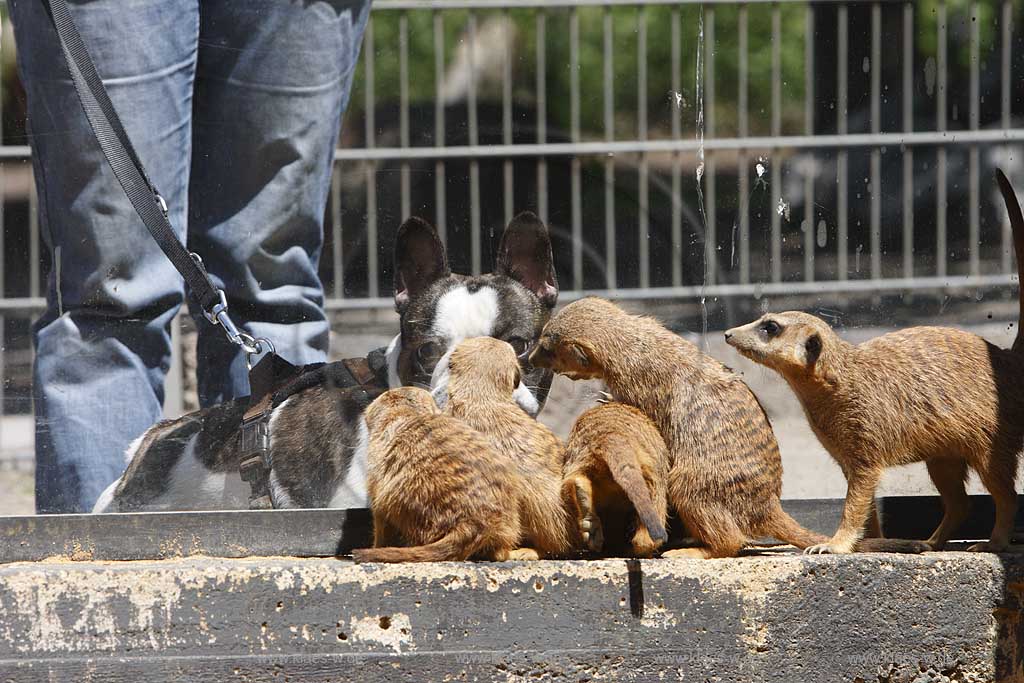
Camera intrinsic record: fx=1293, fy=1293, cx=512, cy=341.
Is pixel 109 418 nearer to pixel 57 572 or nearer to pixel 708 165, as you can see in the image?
pixel 57 572

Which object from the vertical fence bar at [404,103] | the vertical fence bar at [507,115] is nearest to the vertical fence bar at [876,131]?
the vertical fence bar at [507,115]

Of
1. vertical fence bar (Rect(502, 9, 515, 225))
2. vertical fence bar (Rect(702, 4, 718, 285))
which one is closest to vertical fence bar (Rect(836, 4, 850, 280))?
vertical fence bar (Rect(702, 4, 718, 285))

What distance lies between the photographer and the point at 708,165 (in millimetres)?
4117

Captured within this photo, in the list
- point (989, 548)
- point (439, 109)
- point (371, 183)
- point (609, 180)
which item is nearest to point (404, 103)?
point (439, 109)

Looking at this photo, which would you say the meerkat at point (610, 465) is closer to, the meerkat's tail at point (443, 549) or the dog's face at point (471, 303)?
the meerkat's tail at point (443, 549)

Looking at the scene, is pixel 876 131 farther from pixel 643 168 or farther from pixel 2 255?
pixel 2 255

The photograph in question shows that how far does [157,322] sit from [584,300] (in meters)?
1.38

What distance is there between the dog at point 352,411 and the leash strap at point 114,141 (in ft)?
1.93

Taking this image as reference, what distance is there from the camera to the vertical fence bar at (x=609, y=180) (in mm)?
4094

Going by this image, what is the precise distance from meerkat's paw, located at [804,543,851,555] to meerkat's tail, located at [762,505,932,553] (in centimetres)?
3

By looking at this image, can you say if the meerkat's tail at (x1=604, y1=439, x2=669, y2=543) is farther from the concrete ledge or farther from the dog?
the dog

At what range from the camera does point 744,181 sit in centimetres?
412

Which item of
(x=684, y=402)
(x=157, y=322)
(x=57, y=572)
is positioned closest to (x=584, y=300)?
(x=684, y=402)

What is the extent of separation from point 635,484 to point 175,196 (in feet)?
5.87
